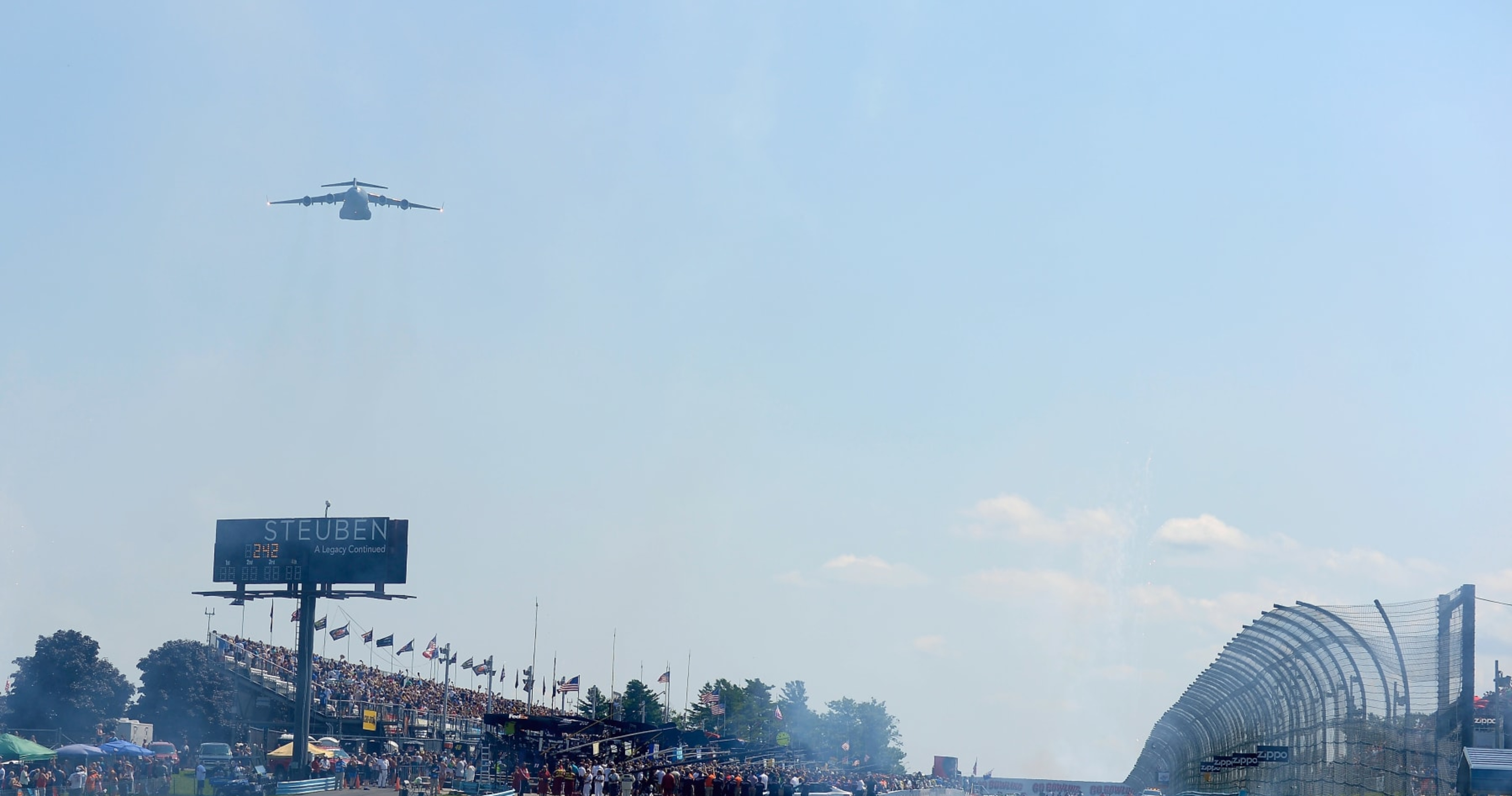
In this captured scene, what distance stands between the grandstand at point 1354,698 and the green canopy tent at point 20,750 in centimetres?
3543

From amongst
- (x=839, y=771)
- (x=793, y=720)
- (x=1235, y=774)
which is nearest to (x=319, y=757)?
(x=839, y=771)

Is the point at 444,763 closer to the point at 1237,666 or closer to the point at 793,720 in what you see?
the point at 1237,666

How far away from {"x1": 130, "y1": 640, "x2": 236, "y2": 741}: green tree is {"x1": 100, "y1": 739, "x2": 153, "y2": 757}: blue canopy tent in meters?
33.2

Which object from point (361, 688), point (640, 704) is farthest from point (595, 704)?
point (361, 688)

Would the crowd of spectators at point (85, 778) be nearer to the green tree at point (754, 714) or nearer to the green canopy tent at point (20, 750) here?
the green canopy tent at point (20, 750)

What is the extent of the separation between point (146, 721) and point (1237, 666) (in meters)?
66.5

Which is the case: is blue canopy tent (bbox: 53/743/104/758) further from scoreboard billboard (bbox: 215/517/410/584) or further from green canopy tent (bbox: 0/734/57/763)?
scoreboard billboard (bbox: 215/517/410/584)

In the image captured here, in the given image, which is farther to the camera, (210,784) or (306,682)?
(306,682)

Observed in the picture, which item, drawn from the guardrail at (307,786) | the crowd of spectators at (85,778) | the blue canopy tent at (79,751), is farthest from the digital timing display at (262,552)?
the guardrail at (307,786)

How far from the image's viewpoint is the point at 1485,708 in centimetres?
5144

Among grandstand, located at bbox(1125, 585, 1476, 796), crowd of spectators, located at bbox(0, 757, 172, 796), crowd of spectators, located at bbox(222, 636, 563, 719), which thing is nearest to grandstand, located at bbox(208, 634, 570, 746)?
crowd of spectators, located at bbox(222, 636, 563, 719)

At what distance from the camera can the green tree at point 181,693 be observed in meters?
85.4

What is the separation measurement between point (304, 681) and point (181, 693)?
42562 mm

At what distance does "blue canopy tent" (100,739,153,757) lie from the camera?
4991 centimetres
